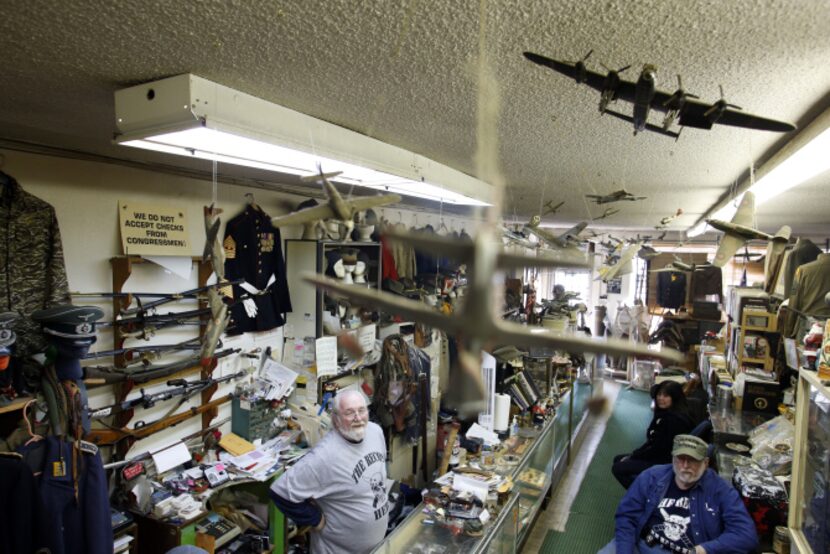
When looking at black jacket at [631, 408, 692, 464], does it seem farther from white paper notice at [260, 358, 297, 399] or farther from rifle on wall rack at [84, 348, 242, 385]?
rifle on wall rack at [84, 348, 242, 385]

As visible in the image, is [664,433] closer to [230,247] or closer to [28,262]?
[230,247]

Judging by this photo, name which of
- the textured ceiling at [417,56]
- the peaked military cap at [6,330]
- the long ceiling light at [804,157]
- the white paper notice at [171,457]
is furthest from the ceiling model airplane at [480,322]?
the white paper notice at [171,457]

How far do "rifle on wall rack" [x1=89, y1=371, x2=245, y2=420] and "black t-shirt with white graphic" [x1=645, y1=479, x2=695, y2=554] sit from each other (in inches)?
117

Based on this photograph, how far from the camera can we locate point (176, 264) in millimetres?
2920

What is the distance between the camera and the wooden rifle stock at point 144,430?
8.36 ft

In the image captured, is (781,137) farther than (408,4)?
Yes

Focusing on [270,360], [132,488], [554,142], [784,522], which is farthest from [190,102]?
[784,522]

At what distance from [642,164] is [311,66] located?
2.10m

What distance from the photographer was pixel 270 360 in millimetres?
3668

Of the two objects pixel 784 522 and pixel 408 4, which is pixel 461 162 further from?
pixel 784 522

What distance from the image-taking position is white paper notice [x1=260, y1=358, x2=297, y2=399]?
3.54m

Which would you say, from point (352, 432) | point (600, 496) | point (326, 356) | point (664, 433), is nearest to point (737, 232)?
point (352, 432)

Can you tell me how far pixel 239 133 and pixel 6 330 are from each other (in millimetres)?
1352

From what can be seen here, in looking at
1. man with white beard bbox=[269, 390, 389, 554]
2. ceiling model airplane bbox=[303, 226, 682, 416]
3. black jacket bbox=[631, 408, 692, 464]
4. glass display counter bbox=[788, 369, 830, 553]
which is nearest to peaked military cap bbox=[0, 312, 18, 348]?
man with white beard bbox=[269, 390, 389, 554]
